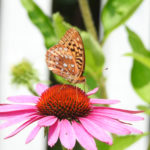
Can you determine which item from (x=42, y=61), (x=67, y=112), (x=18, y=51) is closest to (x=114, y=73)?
(x=42, y=61)

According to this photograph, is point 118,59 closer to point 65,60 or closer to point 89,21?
point 89,21

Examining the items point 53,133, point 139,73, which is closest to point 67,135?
point 53,133

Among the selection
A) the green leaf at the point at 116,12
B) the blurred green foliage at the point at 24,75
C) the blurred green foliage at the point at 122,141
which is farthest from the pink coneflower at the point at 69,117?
the blurred green foliage at the point at 24,75

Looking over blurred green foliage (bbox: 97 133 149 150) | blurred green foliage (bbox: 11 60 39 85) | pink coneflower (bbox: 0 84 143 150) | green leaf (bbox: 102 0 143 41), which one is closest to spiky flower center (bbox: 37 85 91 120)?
pink coneflower (bbox: 0 84 143 150)

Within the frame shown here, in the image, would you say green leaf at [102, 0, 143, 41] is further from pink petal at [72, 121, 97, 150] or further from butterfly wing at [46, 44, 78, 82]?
pink petal at [72, 121, 97, 150]

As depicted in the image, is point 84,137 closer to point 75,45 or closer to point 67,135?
point 67,135

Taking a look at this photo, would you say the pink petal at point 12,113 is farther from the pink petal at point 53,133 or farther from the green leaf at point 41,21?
the green leaf at point 41,21

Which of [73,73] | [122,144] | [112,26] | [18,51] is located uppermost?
[18,51]
